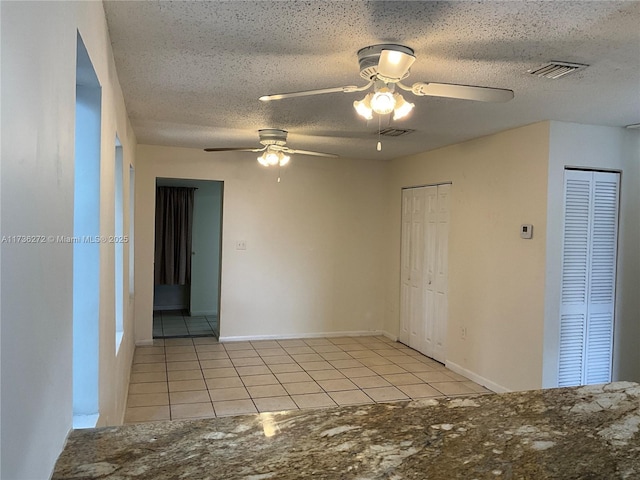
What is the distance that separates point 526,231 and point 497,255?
0.44 meters

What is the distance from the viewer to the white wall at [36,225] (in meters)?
0.76

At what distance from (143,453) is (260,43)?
196 centimetres

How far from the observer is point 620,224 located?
4207 millimetres

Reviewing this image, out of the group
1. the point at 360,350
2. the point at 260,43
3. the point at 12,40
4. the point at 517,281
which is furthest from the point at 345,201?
the point at 12,40

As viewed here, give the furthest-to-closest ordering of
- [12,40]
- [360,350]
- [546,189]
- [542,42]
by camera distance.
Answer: [360,350]
[546,189]
[542,42]
[12,40]

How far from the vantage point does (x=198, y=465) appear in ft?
3.25

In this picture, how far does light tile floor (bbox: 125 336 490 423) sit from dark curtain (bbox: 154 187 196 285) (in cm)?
179

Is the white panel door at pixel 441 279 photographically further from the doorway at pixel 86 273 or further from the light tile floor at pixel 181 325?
the doorway at pixel 86 273

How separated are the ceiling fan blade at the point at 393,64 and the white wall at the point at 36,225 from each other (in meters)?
1.29

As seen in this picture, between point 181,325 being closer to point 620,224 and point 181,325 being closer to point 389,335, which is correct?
point 389,335

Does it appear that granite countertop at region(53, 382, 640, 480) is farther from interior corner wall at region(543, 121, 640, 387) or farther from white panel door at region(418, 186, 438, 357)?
white panel door at region(418, 186, 438, 357)

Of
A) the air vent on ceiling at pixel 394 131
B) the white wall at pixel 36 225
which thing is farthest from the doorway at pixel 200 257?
the white wall at pixel 36 225

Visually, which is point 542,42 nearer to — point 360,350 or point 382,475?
point 382,475

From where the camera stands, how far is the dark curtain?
7.51m
